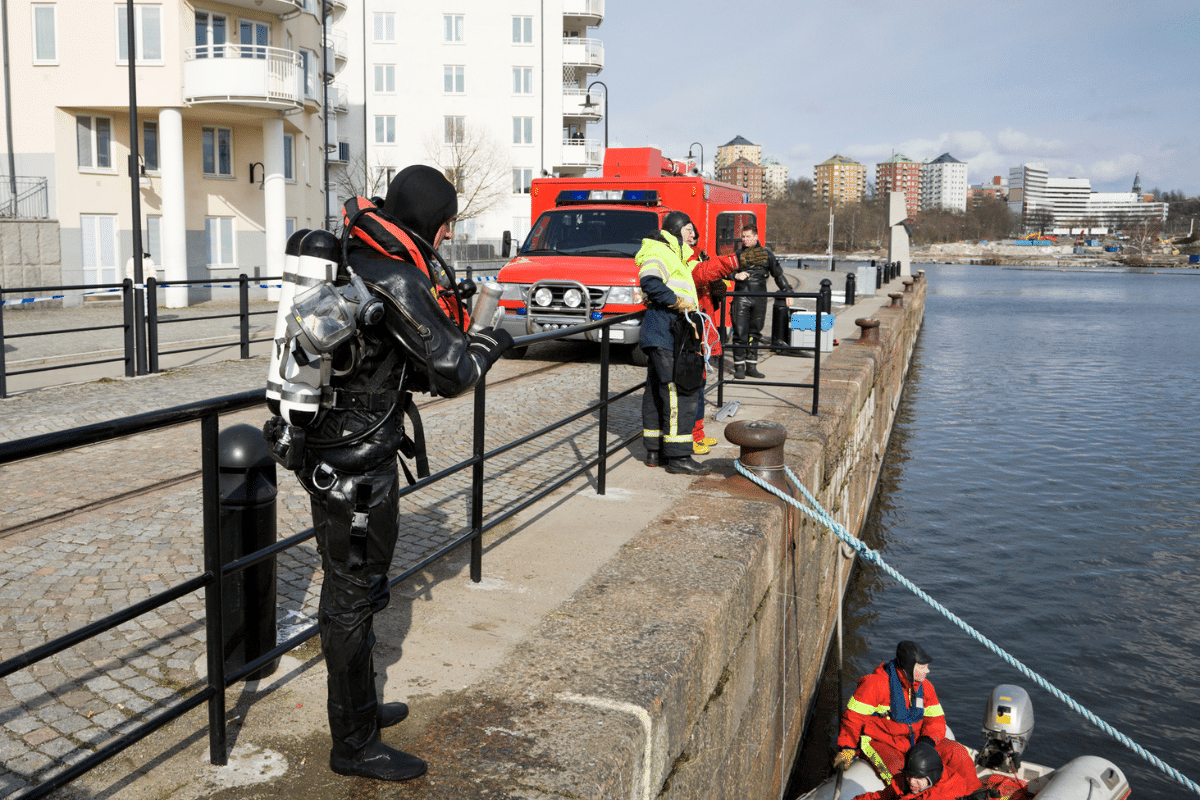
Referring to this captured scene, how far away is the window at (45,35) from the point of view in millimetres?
27625

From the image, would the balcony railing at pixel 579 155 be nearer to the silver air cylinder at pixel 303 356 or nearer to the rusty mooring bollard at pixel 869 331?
the rusty mooring bollard at pixel 869 331

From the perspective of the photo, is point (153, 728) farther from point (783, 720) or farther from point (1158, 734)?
point (1158, 734)

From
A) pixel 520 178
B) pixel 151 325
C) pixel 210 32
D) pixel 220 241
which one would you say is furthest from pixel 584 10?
pixel 151 325

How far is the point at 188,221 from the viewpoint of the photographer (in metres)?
30.8

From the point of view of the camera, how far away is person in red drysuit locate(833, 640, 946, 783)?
22.1 ft

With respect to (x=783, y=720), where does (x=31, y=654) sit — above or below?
above

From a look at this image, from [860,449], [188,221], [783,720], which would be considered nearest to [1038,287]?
[188,221]

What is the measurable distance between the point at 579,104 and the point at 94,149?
3416 centimetres

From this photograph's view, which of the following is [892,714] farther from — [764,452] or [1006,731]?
[764,452]

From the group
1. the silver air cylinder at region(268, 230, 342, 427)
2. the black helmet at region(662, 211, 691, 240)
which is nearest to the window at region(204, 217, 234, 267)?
the black helmet at region(662, 211, 691, 240)

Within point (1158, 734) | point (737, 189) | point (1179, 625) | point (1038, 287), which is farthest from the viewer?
point (1038, 287)

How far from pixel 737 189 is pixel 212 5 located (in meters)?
19.3

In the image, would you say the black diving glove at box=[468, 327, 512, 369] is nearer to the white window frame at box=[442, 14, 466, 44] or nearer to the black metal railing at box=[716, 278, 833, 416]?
the black metal railing at box=[716, 278, 833, 416]

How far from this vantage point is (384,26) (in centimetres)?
5884
